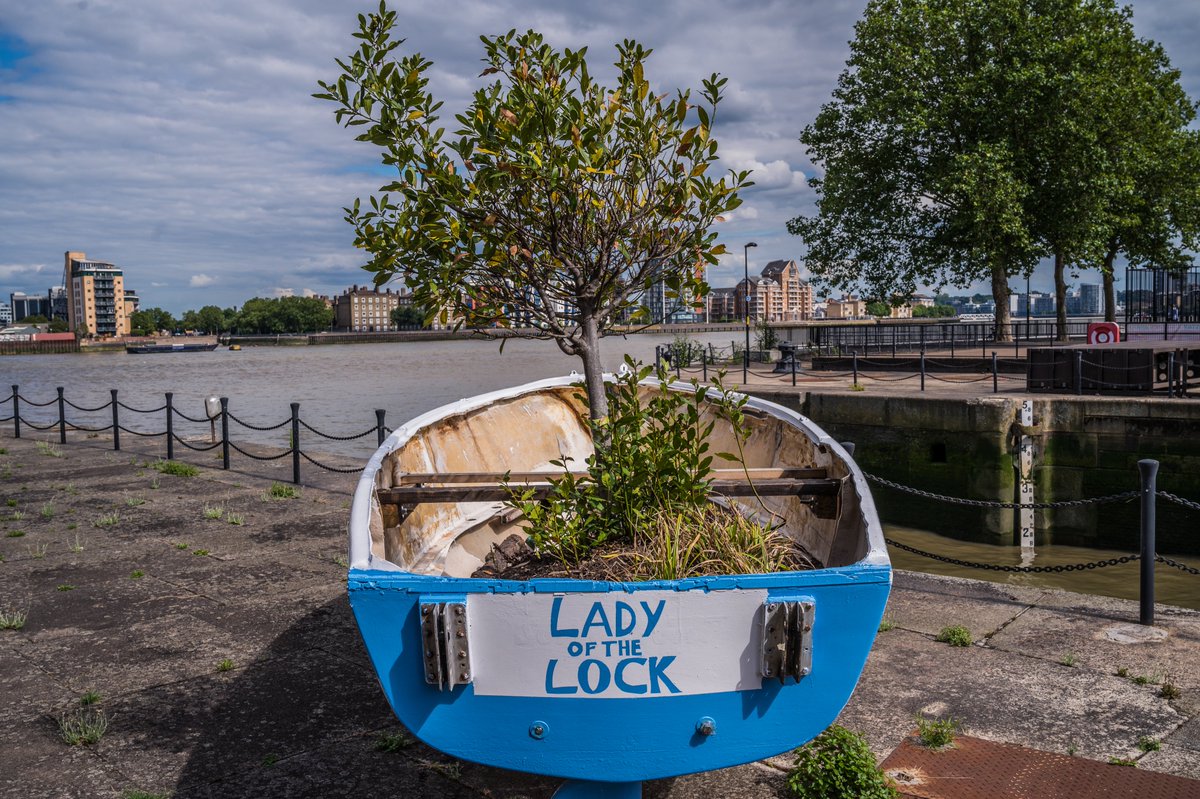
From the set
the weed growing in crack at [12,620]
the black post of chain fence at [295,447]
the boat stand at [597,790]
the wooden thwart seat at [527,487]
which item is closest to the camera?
the boat stand at [597,790]

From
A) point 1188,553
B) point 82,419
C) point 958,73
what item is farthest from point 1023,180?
point 82,419

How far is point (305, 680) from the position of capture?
5.11 meters

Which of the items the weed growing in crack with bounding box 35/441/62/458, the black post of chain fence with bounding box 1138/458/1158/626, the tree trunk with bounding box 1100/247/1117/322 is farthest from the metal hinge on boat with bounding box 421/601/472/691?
the tree trunk with bounding box 1100/247/1117/322

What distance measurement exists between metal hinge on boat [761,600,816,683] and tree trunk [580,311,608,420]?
1697mm

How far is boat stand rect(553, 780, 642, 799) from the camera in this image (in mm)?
3035

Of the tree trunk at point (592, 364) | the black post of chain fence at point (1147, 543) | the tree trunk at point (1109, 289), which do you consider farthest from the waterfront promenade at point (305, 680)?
the tree trunk at point (1109, 289)

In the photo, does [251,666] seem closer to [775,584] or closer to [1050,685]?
[775,584]

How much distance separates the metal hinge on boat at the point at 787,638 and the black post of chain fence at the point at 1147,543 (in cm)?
415

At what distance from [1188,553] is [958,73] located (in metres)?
23.5

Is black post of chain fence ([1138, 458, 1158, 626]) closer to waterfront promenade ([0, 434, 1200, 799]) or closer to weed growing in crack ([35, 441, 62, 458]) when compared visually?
waterfront promenade ([0, 434, 1200, 799])

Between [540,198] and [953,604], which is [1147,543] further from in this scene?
[540,198]

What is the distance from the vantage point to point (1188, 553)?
11.8m

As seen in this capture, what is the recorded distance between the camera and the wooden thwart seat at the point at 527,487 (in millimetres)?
4438

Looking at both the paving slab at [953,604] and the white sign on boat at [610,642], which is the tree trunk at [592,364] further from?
the paving slab at [953,604]
